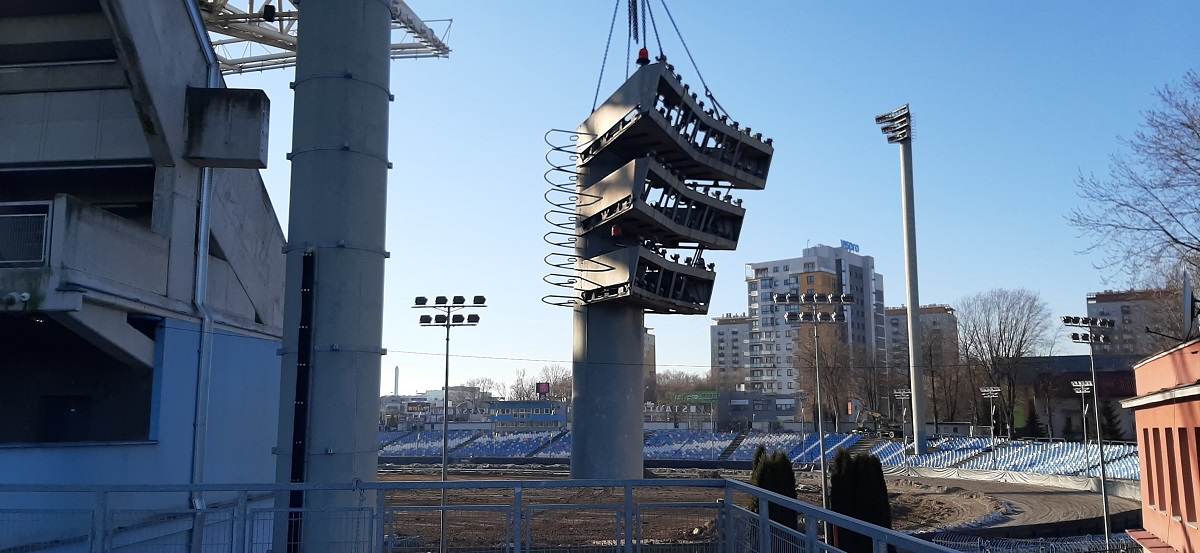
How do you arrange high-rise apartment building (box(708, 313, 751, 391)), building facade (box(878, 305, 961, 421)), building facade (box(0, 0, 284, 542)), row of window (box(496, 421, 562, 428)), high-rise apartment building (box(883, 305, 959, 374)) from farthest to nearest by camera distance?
high-rise apartment building (box(708, 313, 751, 391)), row of window (box(496, 421, 562, 428)), high-rise apartment building (box(883, 305, 959, 374)), building facade (box(878, 305, 961, 421)), building facade (box(0, 0, 284, 542))

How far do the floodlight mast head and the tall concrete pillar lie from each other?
73.3m

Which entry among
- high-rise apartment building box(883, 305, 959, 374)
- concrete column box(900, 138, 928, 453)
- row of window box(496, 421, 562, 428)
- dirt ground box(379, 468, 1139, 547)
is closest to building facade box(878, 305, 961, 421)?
high-rise apartment building box(883, 305, 959, 374)

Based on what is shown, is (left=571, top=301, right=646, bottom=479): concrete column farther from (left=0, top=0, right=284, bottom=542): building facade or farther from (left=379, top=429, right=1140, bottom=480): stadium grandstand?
(left=379, top=429, right=1140, bottom=480): stadium grandstand

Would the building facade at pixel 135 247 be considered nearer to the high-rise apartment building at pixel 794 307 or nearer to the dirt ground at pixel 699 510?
the dirt ground at pixel 699 510

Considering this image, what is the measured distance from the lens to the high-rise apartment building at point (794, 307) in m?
146

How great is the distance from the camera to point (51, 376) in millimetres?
19016

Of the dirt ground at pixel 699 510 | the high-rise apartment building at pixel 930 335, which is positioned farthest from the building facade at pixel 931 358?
the dirt ground at pixel 699 510

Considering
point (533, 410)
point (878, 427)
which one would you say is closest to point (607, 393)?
point (878, 427)

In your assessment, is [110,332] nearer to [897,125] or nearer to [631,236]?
[631,236]

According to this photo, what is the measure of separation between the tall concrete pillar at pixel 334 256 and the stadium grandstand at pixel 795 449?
4200cm

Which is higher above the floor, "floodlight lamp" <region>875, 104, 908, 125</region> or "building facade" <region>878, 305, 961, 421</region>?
"floodlight lamp" <region>875, 104, 908, 125</region>

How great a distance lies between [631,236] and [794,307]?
115 m

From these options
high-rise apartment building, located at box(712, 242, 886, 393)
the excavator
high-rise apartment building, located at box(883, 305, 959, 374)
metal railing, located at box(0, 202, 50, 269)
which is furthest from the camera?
high-rise apartment building, located at box(712, 242, 886, 393)

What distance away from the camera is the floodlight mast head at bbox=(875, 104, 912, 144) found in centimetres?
7969
